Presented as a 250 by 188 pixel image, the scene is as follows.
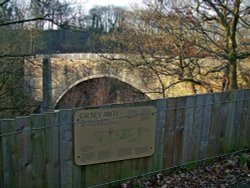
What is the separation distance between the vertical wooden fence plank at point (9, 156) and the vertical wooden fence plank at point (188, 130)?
228cm

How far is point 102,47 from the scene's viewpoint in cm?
1593

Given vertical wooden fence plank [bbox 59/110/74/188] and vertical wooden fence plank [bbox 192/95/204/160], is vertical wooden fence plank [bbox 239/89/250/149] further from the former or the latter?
vertical wooden fence plank [bbox 59/110/74/188]

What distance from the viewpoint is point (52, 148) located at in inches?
131

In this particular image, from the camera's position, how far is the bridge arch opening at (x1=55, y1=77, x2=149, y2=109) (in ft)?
54.7

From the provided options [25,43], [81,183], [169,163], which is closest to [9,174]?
[81,183]

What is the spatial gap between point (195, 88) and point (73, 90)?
14739 mm

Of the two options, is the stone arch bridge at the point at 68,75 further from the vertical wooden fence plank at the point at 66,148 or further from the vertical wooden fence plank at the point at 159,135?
the vertical wooden fence plank at the point at 66,148

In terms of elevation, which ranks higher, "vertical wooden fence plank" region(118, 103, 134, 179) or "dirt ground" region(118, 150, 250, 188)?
"vertical wooden fence plank" region(118, 103, 134, 179)

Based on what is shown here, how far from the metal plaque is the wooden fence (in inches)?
3.1

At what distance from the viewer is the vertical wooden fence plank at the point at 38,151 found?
318 centimetres

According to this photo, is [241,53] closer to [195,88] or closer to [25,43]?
[195,88]

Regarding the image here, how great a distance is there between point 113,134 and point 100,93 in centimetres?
1660

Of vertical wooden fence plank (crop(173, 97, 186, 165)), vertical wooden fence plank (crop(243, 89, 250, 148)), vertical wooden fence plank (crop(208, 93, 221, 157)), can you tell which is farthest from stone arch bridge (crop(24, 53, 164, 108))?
vertical wooden fence plank (crop(173, 97, 186, 165))

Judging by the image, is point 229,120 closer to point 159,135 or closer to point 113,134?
point 159,135
